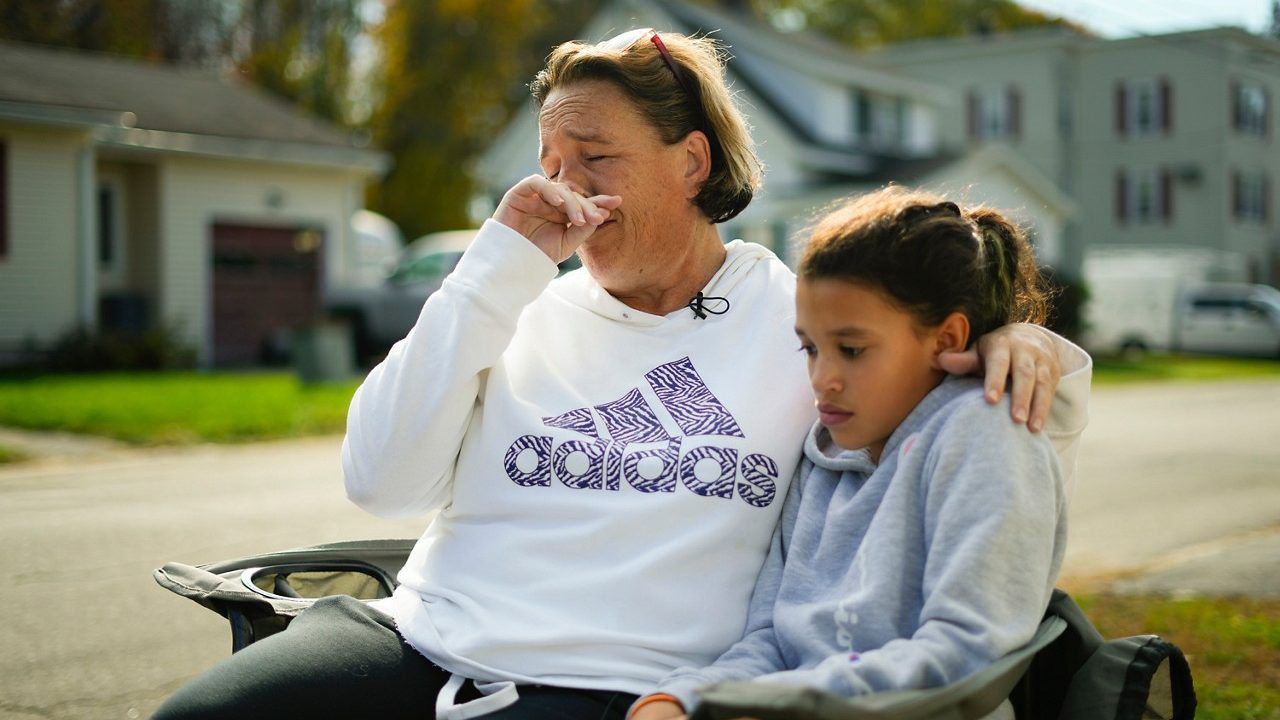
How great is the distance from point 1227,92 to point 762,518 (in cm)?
4018

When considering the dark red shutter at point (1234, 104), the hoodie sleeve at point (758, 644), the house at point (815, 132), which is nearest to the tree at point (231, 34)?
the house at point (815, 132)

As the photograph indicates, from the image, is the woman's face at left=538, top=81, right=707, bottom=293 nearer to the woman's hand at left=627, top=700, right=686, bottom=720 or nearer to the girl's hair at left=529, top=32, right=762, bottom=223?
the girl's hair at left=529, top=32, right=762, bottom=223

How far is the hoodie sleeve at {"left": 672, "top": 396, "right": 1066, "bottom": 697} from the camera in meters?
1.71

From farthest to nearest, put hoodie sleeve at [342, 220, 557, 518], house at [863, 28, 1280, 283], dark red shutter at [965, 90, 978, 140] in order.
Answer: dark red shutter at [965, 90, 978, 140] → house at [863, 28, 1280, 283] → hoodie sleeve at [342, 220, 557, 518]

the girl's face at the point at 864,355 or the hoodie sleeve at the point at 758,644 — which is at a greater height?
the girl's face at the point at 864,355

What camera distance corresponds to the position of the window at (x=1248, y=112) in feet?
119

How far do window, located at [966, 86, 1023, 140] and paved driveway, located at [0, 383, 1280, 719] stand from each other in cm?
2905

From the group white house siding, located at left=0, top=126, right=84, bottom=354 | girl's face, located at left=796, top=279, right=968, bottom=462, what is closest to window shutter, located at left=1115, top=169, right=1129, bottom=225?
white house siding, located at left=0, top=126, right=84, bottom=354

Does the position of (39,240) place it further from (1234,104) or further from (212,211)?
(1234,104)

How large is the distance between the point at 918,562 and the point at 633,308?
0.97m

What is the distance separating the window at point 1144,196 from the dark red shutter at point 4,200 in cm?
3351

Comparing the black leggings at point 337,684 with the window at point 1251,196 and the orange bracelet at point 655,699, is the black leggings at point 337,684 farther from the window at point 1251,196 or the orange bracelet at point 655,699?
the window at point 1251,196

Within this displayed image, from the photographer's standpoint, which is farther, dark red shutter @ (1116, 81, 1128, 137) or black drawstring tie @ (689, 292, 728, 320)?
dark red shutter @ (1116, 81, 1128, 137)

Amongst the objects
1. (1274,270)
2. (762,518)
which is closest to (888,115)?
(1274,270)
